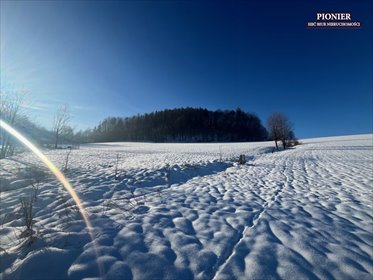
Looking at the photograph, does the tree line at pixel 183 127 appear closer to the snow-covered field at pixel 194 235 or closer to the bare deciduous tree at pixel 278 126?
the bare deciduous tree at pixel 278 126

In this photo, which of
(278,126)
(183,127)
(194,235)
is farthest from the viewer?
(183,127)

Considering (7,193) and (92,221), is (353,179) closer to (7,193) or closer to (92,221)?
(92,221)

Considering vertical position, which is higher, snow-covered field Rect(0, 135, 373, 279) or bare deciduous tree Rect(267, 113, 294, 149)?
bare deciduous tree Rect(267, 113, 294, 149)

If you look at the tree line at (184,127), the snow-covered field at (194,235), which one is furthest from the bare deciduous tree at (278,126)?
the tree line at (184,127)

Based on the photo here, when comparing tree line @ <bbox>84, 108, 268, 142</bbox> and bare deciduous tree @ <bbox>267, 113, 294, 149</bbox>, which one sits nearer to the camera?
bare deciduous tree @ <bbox>267, 113, 294, 149</bbox>

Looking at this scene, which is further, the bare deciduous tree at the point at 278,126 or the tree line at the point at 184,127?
the tree line at the point at 184,127

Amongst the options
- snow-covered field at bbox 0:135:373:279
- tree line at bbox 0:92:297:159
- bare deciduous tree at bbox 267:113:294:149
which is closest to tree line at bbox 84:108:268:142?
tree line at bbox 0:92:297:159

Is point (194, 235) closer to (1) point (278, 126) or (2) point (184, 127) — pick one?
(1) point (278, 126)

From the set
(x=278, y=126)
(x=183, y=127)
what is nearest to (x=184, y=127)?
(x=183, y=127)

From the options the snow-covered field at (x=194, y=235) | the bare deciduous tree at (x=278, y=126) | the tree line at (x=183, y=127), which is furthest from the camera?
the tree line at (x=183, y=127)

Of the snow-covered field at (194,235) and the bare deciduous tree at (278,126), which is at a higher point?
the bare deciduous tree at (278,126)

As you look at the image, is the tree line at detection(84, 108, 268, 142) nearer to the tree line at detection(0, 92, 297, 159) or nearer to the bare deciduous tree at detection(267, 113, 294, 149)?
the tree line at detection(0, 92, 297, 159)

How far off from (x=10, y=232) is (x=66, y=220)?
1.00 m

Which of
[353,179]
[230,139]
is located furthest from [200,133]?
[353,179]
